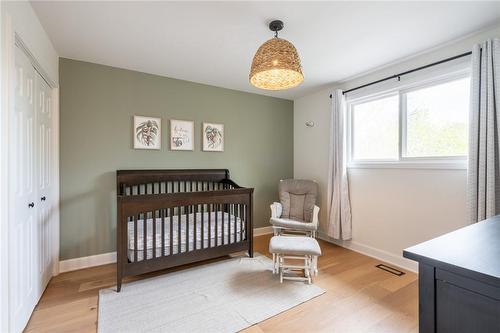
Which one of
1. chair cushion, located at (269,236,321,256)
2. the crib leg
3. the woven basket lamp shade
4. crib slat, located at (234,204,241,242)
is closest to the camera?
the woven basket lamp shade

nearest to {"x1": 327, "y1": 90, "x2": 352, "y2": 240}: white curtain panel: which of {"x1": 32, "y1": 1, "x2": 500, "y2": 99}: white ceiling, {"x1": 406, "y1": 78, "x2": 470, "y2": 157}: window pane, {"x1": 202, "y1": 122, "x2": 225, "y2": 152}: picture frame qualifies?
{"x1": 32, "y1": 1, "x2": 500, "y2": 99}: white ceiling

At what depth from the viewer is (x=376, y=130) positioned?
9.94ft

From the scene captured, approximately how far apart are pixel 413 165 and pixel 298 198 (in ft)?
5.06

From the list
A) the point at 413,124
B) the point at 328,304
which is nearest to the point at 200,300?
the point at 328,304

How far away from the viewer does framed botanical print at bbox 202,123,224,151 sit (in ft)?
11.2

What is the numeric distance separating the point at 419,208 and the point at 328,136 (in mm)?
1494

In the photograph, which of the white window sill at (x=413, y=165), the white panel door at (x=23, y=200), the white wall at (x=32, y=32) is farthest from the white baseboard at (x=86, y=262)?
the white window sill at (x=413, y=165)

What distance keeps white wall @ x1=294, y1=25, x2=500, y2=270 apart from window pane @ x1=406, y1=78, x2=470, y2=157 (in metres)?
0.24

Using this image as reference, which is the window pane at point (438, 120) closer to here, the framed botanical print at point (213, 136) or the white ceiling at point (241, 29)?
the white ceiling at point (241, 29)

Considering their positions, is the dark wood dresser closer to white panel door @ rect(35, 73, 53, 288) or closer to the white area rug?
the white area rug

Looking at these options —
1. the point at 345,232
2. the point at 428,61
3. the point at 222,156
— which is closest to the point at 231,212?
the point at 222,156

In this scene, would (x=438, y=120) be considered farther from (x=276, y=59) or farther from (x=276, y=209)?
(x=276, y=209)

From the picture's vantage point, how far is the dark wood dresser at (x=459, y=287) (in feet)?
2.19

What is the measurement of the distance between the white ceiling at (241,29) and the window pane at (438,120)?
0.49 m
